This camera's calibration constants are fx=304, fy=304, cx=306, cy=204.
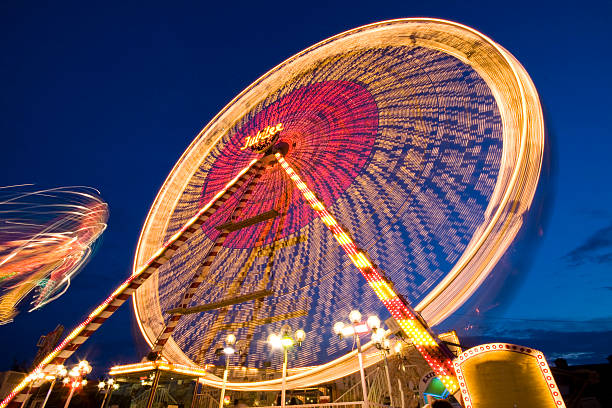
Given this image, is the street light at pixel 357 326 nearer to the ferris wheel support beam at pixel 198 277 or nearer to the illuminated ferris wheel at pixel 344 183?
the illuminated ferris wheel at pixel 344 183

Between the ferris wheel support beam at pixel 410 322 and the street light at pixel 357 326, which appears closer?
the ferris wheel support beam at pixel 410 322

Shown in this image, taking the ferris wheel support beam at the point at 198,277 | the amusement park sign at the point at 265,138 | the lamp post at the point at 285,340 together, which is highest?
the amusement park sign at the point at 265,138

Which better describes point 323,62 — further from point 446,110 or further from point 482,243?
point 482,243

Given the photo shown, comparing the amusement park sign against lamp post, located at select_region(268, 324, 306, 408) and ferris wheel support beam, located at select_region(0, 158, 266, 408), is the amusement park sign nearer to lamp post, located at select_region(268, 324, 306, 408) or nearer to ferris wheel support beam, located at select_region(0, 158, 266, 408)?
ferris wheel support beam, located at select_region(0, 158, 266, 408)

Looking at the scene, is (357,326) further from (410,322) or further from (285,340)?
(285,340)

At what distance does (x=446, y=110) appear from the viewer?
11.0 m

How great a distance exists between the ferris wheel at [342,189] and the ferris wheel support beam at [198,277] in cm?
5

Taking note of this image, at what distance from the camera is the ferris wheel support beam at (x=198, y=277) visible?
11117 mm

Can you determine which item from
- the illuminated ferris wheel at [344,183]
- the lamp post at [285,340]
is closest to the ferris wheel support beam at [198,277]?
the illuminated ferris wheel at [344,183]

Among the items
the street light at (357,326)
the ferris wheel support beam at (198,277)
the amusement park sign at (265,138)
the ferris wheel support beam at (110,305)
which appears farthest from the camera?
the amusement park sign at (265,138)

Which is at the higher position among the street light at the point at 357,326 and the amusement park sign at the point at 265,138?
the amusement park sign at the point at 265,138

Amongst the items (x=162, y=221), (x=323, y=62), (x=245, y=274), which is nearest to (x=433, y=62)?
(x=323, y=62)

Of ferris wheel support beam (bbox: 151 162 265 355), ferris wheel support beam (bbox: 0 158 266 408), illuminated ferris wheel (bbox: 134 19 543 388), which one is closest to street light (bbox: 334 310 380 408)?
illuminated ferris wheel (bbox: 134 19 543 388)

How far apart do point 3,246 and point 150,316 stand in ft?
19.2
